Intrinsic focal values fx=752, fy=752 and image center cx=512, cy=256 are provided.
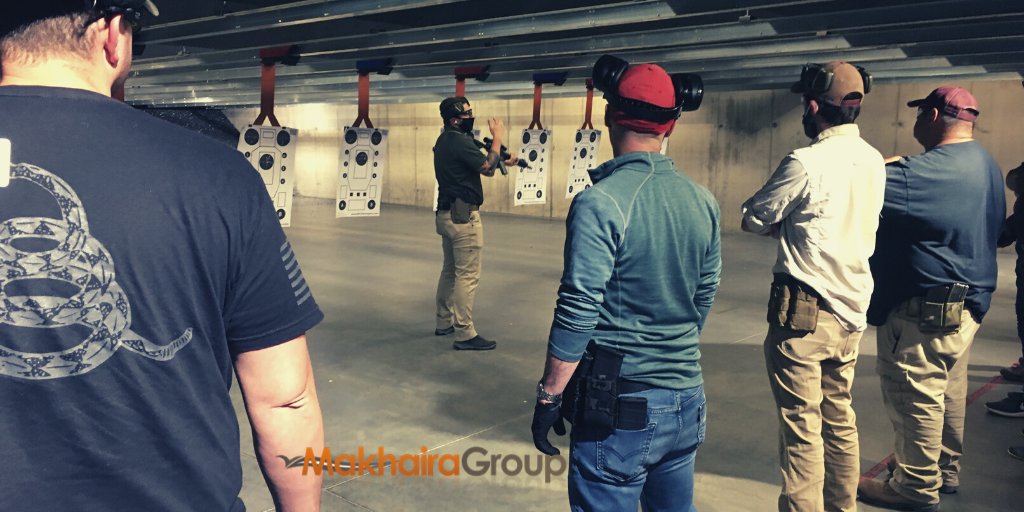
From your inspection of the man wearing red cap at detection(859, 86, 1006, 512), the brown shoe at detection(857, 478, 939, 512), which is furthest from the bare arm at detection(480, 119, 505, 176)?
the brown shoe at detection(857, 478, 939, 512)

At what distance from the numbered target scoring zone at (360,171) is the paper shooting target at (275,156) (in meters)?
0.49

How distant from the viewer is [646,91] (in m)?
1.89

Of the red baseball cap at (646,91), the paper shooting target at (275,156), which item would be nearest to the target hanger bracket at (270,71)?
the paper shooting target at (275,156)

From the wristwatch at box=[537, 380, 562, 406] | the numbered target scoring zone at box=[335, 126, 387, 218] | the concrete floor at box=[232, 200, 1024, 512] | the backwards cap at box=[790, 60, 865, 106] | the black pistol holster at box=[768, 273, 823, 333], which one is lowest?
the concrete floor at box=[232, 200, 1024, 512]

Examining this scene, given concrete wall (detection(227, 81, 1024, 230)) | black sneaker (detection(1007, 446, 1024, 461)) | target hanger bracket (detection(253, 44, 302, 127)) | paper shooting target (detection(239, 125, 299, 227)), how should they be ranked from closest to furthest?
black sneaker (detection(1007, 446, 1024, 461)) < target hanger bracket (detection(253, 44, 302, 127)) < paper shooting target (detection(239, 125, 299, 227)) < concrete wall (detection(227, 81, 1024, 230))

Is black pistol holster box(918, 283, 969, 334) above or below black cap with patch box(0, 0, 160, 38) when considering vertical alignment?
below

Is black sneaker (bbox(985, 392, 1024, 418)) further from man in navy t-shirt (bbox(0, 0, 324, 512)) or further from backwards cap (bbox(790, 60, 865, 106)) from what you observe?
man in navy t-shirt (bbox(0, 0, 324, 512))

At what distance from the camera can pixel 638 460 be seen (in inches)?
72.7

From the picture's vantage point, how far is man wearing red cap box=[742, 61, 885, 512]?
244 centimetres

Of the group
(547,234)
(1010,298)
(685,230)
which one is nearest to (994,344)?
(1010,298)

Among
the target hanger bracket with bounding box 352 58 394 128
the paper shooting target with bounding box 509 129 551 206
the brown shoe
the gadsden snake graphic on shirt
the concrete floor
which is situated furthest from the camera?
the paper shooting target with bounding box 509 129 551 206

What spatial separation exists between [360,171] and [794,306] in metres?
3.55

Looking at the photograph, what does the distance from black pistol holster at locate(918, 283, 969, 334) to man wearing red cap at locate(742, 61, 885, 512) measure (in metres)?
0.46

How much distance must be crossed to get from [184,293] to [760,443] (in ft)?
10.3
